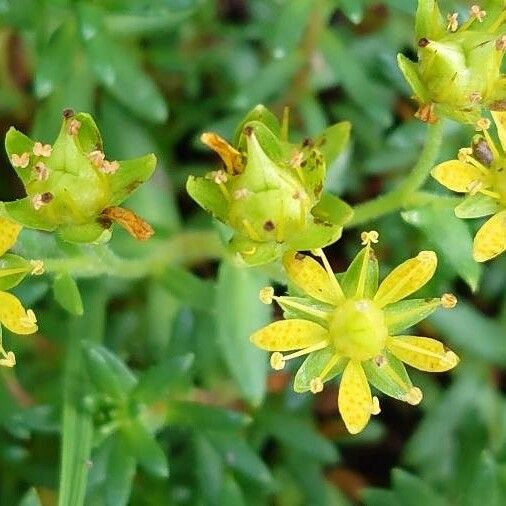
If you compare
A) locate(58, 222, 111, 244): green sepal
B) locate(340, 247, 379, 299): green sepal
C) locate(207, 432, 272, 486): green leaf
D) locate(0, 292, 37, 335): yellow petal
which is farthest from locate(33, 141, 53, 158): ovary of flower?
locate(207, 432, 272, 486): green leaf

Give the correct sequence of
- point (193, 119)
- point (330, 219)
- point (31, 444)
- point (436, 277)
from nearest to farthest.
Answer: point (330, 219), point (436, 277), point (31, 444), point (193, 119)

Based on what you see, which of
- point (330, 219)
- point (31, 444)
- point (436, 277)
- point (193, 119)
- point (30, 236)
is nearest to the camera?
point (330, 219)

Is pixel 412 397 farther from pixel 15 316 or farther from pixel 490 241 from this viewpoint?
pixel 15 316

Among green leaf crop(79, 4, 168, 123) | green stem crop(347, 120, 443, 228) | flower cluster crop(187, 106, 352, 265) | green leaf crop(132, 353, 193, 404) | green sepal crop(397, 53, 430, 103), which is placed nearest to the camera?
flower cluster crop(187, 106, 352, 265)

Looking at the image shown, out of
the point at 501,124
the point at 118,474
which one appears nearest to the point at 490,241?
the point at 501,124

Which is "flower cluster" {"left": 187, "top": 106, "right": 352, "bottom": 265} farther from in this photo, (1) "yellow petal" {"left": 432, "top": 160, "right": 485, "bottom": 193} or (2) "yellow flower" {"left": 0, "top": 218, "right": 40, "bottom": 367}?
(2) "yellow flower" {"left": 0, "top": 218, "right": 40, "bottom": 367}

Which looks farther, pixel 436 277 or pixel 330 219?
pixel 436 277

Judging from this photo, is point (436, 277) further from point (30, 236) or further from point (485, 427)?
point (30, 236)

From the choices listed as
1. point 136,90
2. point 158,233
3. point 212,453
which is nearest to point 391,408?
point 212,453
